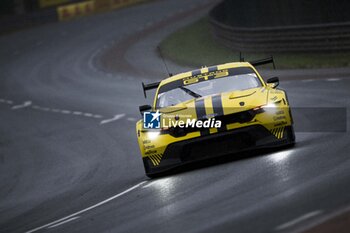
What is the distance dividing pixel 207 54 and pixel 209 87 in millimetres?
21178

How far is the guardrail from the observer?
2703cm

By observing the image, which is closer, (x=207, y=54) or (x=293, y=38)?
(x=293, y=38)

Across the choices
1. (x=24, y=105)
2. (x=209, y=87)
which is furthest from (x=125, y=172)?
(x=24, y=105)

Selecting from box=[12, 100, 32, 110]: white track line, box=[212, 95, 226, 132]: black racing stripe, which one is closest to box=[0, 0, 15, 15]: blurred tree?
box=[12, 100, 32, 110]: white track line

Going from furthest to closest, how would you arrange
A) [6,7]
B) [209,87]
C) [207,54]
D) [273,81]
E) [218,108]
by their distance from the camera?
[6,7] → [207,54] → [273,81] → [209,87] → [218,108]

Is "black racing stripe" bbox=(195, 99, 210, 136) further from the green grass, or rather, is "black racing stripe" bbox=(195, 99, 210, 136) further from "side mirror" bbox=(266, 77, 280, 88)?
the green grass

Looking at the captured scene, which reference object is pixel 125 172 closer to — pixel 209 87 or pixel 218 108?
pixel 209 87

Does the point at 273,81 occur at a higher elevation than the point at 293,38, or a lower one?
higher

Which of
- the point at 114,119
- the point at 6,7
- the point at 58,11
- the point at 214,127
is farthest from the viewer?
the point at 6,7

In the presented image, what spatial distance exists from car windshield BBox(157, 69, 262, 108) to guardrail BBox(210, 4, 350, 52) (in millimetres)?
13274

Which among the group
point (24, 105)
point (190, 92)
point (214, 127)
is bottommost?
point (24, 105)

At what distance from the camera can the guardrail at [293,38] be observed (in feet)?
88.7

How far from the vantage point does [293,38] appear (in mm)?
29125

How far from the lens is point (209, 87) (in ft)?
44.9
